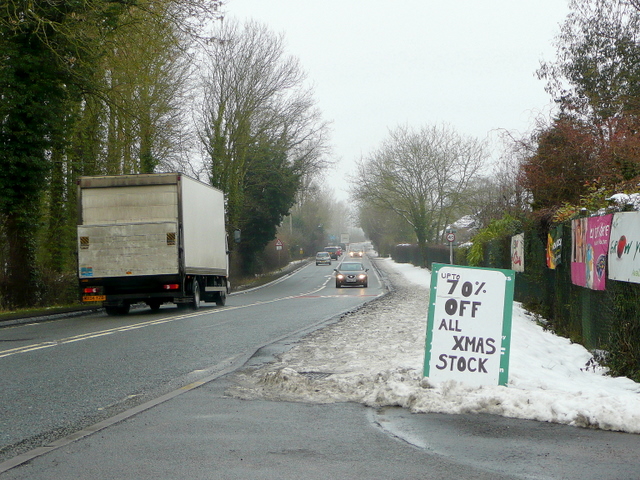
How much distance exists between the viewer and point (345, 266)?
3997cm

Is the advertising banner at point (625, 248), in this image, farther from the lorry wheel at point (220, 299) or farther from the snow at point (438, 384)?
the lorry wheel at point (220, 299)

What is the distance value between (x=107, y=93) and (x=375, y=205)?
40.9m

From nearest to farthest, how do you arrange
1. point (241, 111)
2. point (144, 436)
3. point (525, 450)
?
point (525, 450)
point (144, 436)
point (241, 111)

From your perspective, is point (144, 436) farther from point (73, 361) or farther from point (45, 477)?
point (73, 361)

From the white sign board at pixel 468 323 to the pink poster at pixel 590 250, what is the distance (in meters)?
2.33

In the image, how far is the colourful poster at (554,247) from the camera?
13376 millimetres

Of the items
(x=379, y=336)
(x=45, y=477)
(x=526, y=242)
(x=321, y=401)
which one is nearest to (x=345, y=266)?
(x=526, y=242)

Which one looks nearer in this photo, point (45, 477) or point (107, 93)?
point (45, 477)

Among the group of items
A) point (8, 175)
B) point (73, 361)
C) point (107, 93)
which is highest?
point (107, 93)

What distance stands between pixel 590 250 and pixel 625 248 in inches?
79.8

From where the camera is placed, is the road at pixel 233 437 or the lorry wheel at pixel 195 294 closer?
the road at pixel 233 437

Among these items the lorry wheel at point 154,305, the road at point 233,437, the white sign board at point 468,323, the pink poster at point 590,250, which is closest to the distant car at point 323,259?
the lorry wheel at point 154,305

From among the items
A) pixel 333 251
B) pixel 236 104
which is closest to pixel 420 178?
pixel 236 104

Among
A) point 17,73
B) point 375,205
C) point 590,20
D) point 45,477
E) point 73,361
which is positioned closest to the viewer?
point 45,477
